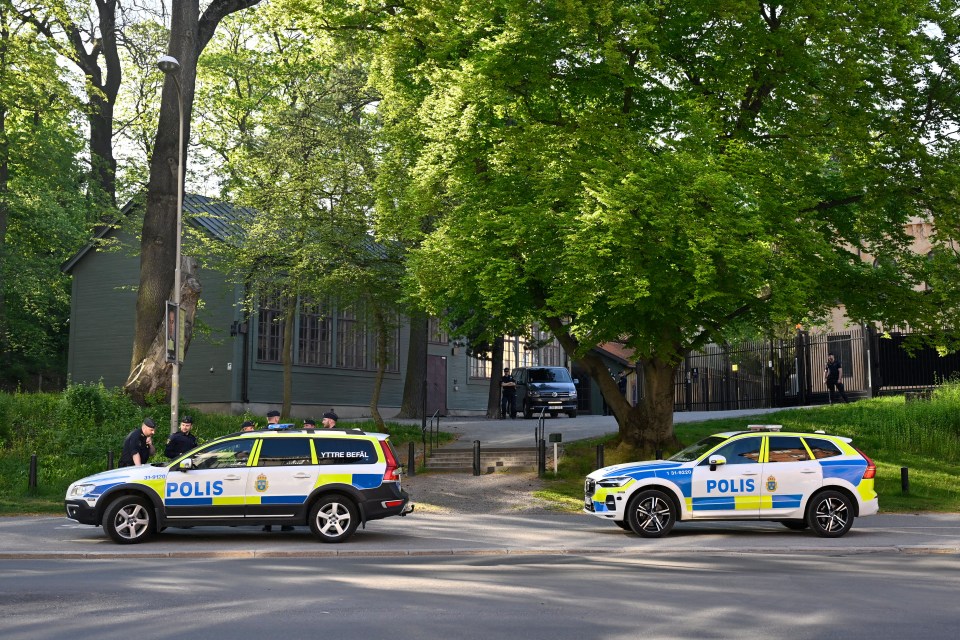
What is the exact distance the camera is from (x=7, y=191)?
37.1 meters

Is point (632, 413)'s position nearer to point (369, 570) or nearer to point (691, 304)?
point (691, 304)

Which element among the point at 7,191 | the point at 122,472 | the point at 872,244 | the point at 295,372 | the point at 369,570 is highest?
the point at 7,191

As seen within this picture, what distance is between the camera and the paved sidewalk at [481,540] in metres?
14.2

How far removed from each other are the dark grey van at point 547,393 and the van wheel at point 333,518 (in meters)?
23.2

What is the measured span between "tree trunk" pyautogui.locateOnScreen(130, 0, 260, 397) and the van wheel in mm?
13101

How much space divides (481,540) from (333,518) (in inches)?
92.9

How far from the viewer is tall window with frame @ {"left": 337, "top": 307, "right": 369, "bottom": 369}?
123ft

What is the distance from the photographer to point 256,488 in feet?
49.4

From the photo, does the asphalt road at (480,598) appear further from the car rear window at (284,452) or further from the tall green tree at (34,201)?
the tall green tree at (34,201)

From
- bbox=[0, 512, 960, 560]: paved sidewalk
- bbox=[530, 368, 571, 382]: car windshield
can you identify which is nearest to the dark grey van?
bbox=[530, 368, 571, 382]: car windshield

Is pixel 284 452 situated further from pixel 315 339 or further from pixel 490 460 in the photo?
pixel 315 339

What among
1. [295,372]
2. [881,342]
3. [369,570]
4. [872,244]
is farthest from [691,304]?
[295,372]

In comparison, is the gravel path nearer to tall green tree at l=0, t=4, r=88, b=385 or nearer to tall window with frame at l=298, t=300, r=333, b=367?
tall window with frame at l=298, t=300, r=333, b=367

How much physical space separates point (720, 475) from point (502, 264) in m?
7.03
